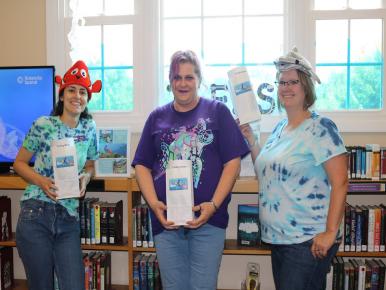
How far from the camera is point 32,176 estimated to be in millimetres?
2162

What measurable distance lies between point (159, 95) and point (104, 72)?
52 cm

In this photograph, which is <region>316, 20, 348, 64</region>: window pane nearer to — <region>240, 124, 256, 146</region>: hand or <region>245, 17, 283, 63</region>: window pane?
<region>245, 17, 283, 63</region>: window pane

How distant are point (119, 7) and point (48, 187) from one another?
6.15ft

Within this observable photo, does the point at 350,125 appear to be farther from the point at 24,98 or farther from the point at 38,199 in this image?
the point at 24,98

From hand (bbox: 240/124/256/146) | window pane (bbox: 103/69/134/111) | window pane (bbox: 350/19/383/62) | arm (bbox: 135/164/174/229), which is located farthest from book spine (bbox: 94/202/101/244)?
window pane (bbox: 350/19/383/62)

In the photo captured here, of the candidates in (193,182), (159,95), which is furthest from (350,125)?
(193,182)

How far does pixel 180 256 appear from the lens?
1869mm

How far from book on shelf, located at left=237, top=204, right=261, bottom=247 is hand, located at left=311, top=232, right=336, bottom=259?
44.9 inches

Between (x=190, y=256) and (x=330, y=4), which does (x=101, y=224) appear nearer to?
(x=190, y=256)

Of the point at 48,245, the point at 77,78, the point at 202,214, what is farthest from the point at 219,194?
the point at 77,78

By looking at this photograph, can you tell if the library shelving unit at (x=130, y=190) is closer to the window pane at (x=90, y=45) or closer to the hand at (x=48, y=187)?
the hand at (x=48, y=187)

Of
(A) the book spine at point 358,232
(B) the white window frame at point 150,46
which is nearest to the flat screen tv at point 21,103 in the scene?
(B) the white window frame at point 150,46

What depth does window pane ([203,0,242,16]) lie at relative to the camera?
3.31m

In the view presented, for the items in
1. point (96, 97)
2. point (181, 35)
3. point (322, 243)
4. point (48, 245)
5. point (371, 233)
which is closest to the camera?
point (322, 243)
